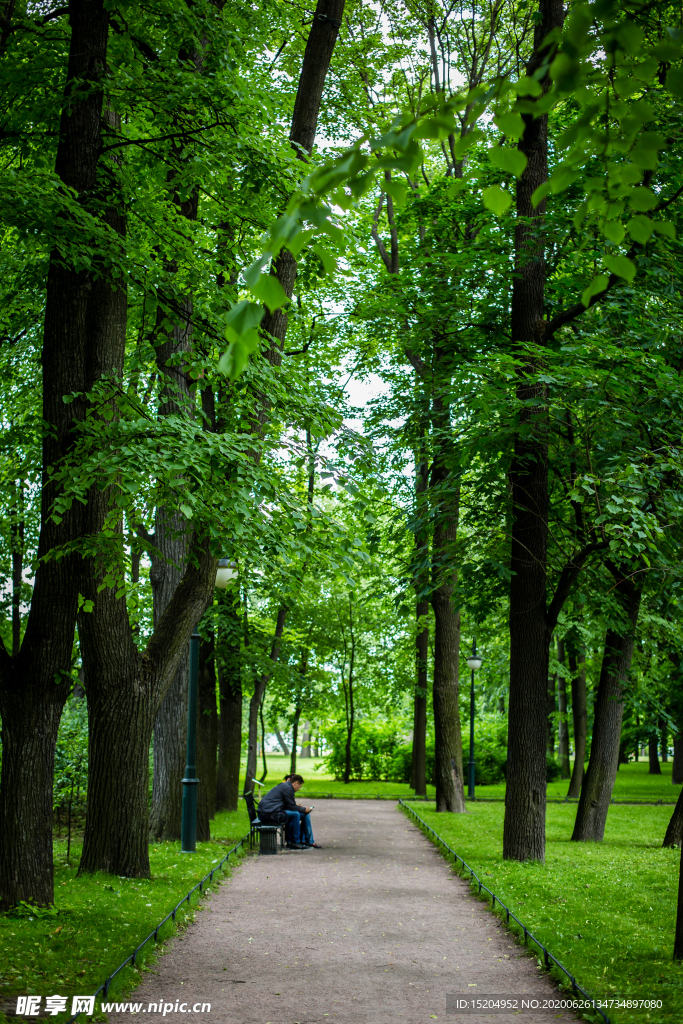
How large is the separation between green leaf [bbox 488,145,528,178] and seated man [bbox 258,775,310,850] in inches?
533

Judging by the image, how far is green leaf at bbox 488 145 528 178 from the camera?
8.86ft

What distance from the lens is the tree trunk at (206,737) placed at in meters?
14.4

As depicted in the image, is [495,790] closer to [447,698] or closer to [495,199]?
[447,698]

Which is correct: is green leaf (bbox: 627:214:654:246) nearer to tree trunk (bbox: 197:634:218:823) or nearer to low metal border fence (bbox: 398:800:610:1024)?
low metal border fence (bbox: 398:800:610:1024)

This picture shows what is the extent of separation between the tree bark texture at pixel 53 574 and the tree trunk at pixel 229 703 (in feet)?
27.7

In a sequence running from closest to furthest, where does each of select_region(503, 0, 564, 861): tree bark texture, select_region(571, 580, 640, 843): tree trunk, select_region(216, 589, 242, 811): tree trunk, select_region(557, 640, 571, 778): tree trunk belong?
1. select_region(503, 0, 564, 861): tree bark texture
2. select_region(571, 580, 640, 843): tree trunk
3. select_region(216, 589, 242, 811): tree trunk
4. select_region(557, 640, 571, 778): tree trunk

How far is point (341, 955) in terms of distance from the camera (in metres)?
7.33

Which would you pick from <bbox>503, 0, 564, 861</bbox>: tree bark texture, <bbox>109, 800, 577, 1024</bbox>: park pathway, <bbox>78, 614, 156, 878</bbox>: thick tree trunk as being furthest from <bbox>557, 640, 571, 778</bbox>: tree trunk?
<bbox>78, 614, 156, 878</bbox>: thick tree trunk

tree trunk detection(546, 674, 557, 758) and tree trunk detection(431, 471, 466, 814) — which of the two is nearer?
tree trunk detection(431, 471, 466, 814)

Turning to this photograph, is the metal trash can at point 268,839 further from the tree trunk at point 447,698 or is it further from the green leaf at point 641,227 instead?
the green leaf at point 641,227

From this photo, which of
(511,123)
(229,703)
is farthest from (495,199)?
(229,703)

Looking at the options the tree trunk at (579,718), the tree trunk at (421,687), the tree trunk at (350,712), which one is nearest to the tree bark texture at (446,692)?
the tree trunk at (421,687)

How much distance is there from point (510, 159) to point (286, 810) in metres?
14.1

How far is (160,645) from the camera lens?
9.25 metres
